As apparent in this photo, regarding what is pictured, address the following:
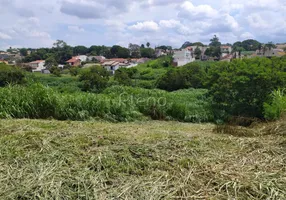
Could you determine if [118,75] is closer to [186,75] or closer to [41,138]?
[186,75]

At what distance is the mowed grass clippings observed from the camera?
6.56 ft

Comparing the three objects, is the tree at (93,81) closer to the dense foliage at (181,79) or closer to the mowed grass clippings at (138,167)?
the dense foliage at (181,79)

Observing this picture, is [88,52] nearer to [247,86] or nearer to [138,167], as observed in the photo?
[247,86]

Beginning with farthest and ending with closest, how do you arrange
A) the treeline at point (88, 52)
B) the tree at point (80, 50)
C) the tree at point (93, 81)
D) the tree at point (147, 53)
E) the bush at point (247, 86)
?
1. the tree at point (80, 50)
2. the tree at point (147, 53)
3. the treeline at point (88, 52)
4. the tree at point (93, 81)
5. the bush at point (247, 86)

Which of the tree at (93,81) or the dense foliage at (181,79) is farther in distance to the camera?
the tree at (93,81)

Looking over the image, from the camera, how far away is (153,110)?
6285 mm

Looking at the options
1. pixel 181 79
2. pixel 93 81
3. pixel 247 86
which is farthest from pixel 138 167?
pixel 93 81

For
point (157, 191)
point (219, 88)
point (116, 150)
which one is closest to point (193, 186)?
point (157, 191)

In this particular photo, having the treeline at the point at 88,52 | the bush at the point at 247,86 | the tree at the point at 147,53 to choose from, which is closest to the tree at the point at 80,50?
the treeline at the point at 88,52

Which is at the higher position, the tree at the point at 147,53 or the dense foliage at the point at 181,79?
the tree at the point at 147,53

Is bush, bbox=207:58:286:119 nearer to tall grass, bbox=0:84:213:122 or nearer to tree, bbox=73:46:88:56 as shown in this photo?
tall grass, bbox=0:84:213:122

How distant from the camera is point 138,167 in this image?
2.41 meters

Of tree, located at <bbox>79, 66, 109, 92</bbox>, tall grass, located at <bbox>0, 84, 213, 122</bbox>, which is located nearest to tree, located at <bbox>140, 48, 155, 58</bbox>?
tree, located at <bbox>79, 66, 109, 92</bbox>

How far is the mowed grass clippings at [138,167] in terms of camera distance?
200 centimetres
